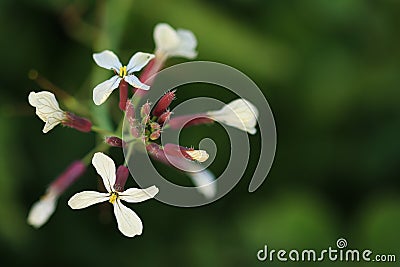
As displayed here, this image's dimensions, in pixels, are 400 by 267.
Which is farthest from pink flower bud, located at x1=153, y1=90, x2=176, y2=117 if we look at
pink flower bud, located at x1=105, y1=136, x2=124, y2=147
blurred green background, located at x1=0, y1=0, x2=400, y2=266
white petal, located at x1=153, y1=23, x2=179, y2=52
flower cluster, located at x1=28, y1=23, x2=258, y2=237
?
blurred green background, located at x1=0, y1=0, x2=400, y2=266

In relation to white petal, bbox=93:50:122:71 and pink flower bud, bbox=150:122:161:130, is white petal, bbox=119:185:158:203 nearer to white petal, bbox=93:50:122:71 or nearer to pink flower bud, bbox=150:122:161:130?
pink flower bud, bbox=150:122:161:130

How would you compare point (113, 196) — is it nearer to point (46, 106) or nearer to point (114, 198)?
point (114, 198)

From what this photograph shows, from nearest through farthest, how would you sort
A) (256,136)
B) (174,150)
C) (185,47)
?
1. (174,150)
2. (185,47)
3. (256,136)

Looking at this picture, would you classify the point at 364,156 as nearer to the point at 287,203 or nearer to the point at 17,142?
the point at 287,203

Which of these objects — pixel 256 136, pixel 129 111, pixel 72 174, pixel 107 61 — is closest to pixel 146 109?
pixel 129 111

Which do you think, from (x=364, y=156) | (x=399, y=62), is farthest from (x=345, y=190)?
(x=399, y=62)

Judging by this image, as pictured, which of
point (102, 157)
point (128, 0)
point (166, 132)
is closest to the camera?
point (102, 157)
